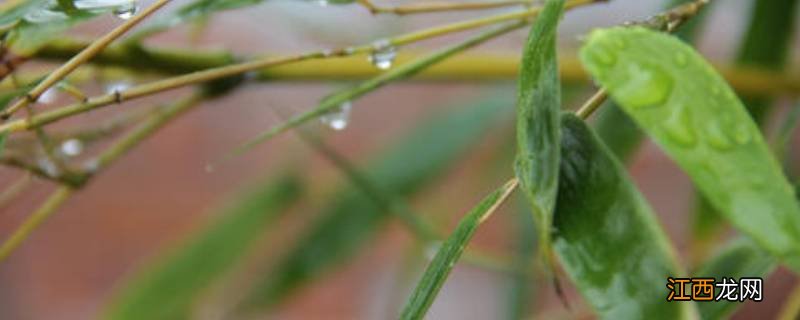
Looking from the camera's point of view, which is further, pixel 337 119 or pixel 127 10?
pixel 337 119

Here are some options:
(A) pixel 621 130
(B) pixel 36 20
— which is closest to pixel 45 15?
(B) pixel 36 20

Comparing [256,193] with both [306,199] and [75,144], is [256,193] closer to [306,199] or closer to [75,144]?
[306,199]

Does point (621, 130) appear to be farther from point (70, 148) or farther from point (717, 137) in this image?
point (717, 137)

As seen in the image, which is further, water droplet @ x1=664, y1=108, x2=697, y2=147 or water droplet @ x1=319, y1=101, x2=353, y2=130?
water droplet @ x1=319, y1=101, x2=353, y2=130

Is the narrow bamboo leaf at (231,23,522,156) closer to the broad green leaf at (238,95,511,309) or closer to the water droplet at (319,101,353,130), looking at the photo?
the water droplet at (319,101,353,130)

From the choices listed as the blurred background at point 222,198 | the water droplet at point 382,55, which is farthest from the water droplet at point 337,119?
the blurred background at point 222,198

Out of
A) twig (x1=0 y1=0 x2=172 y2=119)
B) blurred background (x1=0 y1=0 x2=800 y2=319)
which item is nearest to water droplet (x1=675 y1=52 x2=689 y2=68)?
twig (x1=0 y1=0 x2=172 y2=119)
